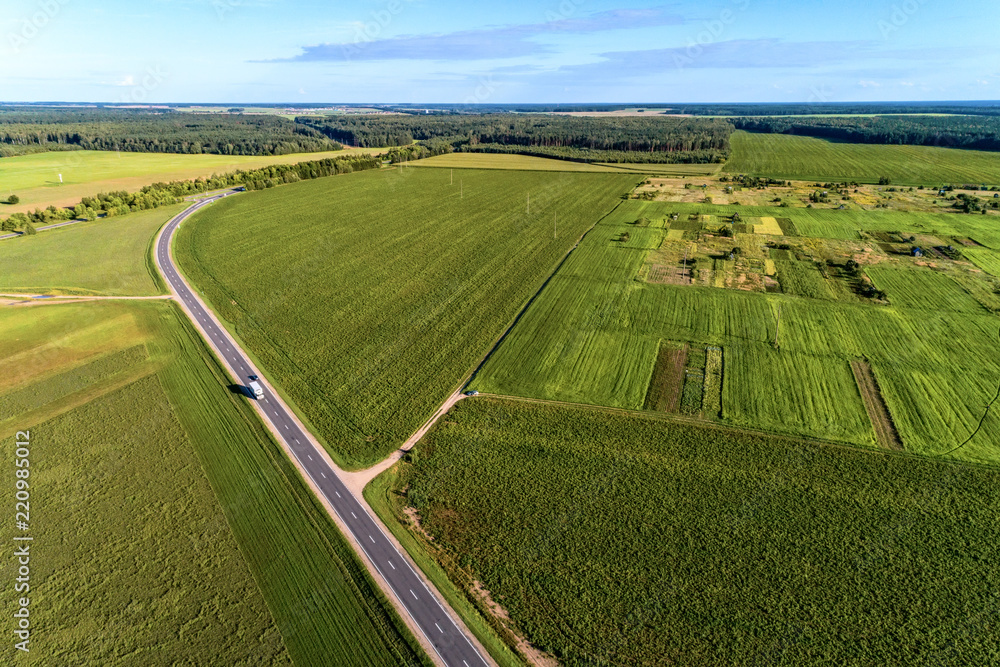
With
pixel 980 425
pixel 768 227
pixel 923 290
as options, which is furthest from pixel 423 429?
pixel 768 227

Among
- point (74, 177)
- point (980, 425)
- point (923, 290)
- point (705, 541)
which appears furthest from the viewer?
point (74, 177)

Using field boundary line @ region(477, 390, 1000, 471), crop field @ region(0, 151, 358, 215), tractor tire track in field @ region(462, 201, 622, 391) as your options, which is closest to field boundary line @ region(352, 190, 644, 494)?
tractor tire track in field @ region(462, 201, 622, 391)

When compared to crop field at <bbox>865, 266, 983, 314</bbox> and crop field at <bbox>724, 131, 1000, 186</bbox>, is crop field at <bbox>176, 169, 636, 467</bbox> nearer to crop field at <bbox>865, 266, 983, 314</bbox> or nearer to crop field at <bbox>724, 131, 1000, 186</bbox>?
crop field at <bbox>865, 266, 983, 314</bbox>

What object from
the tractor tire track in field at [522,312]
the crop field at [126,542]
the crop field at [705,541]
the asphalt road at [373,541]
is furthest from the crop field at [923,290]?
the crop field at [126,542]

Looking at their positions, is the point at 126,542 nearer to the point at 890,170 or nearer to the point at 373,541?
the point at 373,541

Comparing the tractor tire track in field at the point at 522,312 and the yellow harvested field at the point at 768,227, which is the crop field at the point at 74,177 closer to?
the tractor tire track in field at the point at 522,312

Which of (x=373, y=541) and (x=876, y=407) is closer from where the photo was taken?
(x=373, y=541)

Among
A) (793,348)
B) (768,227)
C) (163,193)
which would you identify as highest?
(163,193)
